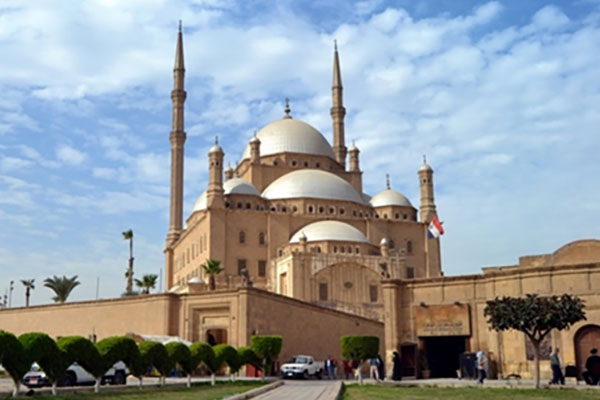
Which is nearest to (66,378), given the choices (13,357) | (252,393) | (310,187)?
(13,357)

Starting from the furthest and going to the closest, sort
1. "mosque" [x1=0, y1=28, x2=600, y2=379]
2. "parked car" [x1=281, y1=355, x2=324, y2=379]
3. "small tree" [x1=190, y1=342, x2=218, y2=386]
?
"parked car" [x1=281, y1=355, x2=324, y2=379] < "mosque" [x1=0, y1=28, x2=600, y2=379] < "small tree" [x1=190, y1=342, x2=218, y2=386]

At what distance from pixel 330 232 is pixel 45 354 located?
3423 cm

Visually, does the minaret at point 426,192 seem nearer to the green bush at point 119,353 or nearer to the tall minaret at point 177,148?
the tall minaret at point 177,148

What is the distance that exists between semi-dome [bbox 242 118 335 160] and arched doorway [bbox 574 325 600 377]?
131ft

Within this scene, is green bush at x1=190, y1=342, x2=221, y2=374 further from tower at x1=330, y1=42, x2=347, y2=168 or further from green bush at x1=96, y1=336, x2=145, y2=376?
tower at x1=330, y1=42, x2=347, y2=168

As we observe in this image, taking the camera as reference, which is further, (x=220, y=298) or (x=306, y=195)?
(x=306, y=195)

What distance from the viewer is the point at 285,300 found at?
34.0m

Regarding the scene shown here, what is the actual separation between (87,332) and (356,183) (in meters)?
31.8

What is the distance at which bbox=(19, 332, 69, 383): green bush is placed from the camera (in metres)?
16.0

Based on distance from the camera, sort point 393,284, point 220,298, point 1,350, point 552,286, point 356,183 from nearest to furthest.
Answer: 1. point 1,350
2. point 552,286
3. point 393,284
4. point 220,298
5. point 356,183

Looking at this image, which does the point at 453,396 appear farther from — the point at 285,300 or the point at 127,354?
the point at 285,300

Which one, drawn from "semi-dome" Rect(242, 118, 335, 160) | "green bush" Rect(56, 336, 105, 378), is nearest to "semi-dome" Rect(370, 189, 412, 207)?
"semi-dome" Rect(242, 118, 335, 160)

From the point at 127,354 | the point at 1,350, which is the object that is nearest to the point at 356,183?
the point at 127,354

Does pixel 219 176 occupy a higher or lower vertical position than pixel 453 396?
higher
